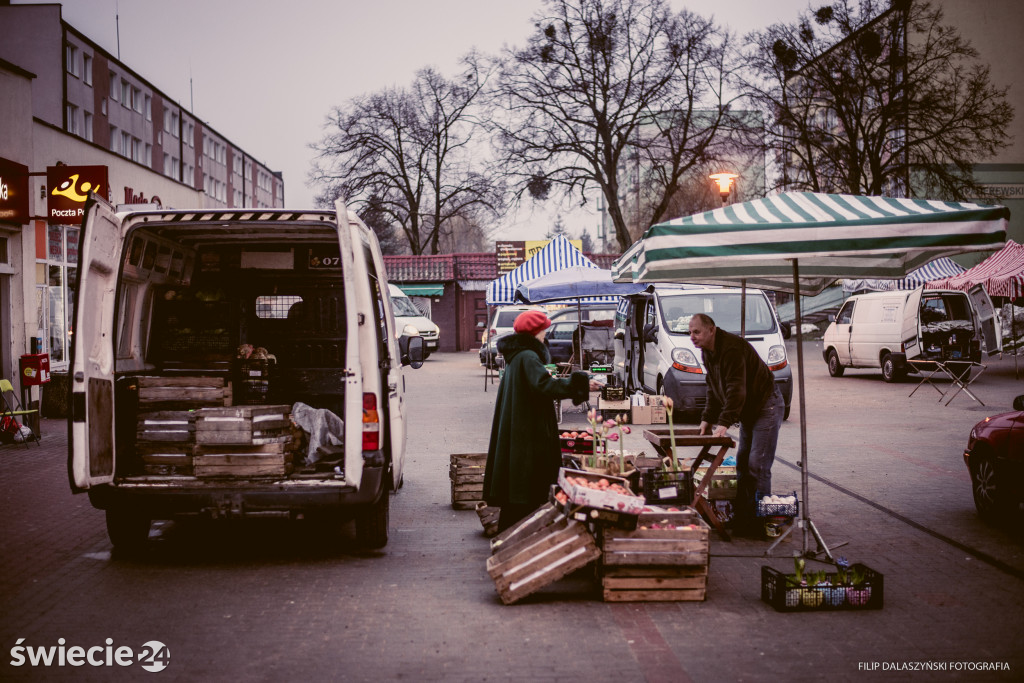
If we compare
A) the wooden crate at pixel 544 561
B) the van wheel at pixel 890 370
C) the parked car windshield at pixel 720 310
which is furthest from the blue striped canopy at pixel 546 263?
the wooden crate at pixel 544 561

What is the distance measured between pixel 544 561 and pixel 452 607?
2.05 ft

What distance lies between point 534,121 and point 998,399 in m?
23.8

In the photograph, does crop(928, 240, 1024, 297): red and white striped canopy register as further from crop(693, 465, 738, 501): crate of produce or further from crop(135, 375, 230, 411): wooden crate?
crop(135, 375, 230, 411): wooden crate

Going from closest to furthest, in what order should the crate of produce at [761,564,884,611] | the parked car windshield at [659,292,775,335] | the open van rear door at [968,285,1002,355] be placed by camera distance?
the crate of produce at [761,564,884,611], the parked car windshield at [659,292,775,335], the open van rear door at [968,285,1002,355]

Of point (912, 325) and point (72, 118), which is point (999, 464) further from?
point (72, 118)

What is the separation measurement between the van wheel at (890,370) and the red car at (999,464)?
14.8 meters

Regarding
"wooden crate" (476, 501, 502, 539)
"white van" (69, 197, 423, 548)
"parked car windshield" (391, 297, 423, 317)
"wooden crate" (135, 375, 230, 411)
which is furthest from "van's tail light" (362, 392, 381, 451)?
"parked car windshield" (391, 297, 423, 317)

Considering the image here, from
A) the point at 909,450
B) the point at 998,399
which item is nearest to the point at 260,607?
the point at 909,450

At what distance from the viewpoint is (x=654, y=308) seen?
53.4 ft

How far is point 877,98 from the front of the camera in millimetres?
33812

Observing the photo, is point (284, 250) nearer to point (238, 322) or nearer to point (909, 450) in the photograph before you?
point (238, 322)

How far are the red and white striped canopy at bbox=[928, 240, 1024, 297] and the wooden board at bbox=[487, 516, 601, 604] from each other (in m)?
19.0

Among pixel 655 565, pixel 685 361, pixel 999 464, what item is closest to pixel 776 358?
pixel 685 361

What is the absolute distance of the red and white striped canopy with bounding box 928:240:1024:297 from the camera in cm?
2142
